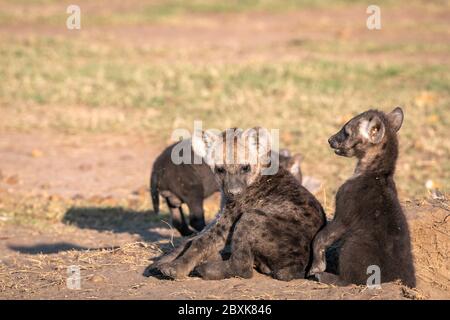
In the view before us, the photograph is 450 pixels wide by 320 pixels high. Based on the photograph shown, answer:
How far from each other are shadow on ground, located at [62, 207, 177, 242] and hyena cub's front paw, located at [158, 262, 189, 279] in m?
3.06

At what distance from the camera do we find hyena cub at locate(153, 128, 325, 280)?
654cm

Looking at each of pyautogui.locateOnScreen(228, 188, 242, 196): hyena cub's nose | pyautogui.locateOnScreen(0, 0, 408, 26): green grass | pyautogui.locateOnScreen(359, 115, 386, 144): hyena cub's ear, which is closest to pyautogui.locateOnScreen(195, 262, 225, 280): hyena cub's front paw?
pyautogui.locateOnScreen(228, 188, 242, 196): hyena cub's nose

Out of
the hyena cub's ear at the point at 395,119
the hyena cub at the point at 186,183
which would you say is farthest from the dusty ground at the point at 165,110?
the hyena cub's ear at the point at 395,119

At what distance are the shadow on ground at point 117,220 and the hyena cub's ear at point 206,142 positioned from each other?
239cm

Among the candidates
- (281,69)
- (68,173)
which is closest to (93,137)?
(68,173)

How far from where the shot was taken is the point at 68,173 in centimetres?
1243

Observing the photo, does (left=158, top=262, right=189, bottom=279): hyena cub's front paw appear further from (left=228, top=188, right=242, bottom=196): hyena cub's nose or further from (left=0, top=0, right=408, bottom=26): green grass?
(left=0, top=0, right=408, bottom=26): green grass

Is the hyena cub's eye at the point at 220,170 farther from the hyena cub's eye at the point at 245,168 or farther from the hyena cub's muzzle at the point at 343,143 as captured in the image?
the hyena cub's muzzle at the point at 343,143

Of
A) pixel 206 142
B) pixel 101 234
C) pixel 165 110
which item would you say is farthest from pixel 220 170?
pixel 165 110

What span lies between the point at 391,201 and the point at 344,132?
31.7 inches

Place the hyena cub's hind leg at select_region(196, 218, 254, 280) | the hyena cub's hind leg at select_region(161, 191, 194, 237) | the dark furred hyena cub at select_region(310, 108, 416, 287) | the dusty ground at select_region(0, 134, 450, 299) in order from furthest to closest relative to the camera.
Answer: the hyena cub's hind leg at select_region(161, 191, 194, 237)
the hyena cub's hind leg at select_region(196, 218, 254, 280)
the dusty ground at select_region(0, 134, 450, 299)
the dark furred hyena cub at select_region(310, 108, 416, 287)

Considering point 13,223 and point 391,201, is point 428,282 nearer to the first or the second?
point 391,201
